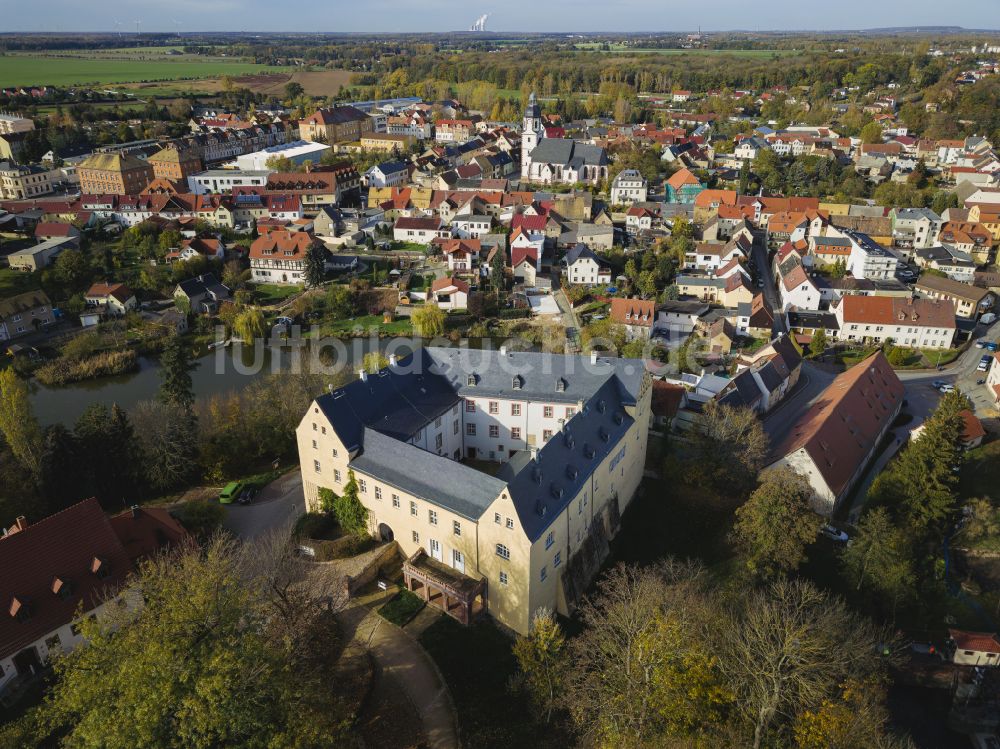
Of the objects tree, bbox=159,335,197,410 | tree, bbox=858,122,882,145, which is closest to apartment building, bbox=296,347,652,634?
tree, bbox=159,335,197,410

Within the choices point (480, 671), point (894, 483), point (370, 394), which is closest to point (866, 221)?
point (894, 483)

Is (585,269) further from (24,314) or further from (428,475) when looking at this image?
(24,314)

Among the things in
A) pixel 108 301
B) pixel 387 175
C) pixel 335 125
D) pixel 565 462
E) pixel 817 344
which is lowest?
pixel 817 344

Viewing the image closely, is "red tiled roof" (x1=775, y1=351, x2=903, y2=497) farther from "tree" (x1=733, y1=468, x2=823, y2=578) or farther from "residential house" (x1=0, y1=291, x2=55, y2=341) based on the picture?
"residential house" (x1=0, y1=291, x2=55, y2=341)

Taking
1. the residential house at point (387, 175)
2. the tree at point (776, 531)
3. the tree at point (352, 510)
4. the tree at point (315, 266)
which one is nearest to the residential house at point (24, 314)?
the tree at point (315, 266)

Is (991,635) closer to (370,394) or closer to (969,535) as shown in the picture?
(969,535)

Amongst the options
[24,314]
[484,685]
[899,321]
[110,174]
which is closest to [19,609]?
[484,685]
